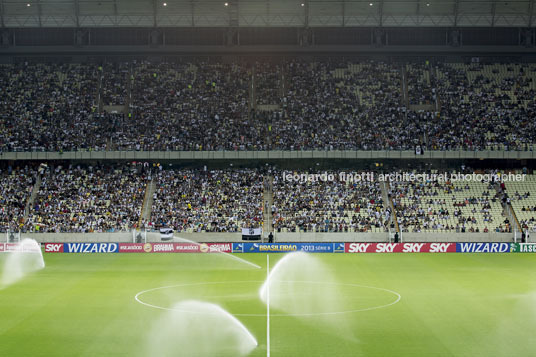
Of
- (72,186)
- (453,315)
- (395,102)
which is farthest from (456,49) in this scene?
(453,315)

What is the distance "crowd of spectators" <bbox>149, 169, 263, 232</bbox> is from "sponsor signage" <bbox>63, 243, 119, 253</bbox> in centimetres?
745

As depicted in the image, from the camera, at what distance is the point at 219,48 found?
3597 inches

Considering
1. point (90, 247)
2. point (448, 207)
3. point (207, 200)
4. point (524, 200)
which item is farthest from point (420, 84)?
point (90, 247)

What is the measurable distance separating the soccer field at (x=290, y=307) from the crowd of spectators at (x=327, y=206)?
13.8 metres

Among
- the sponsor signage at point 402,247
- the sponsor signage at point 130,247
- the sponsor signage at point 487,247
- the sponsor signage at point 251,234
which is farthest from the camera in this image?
the sponsor signage at point 251,234

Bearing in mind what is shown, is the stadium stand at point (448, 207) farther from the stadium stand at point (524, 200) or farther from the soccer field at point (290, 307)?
the soccer field at point (290, 307)

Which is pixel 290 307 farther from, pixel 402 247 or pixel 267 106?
pixel 267 106

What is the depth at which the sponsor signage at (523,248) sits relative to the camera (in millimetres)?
62125

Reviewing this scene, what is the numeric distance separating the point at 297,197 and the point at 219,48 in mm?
27311

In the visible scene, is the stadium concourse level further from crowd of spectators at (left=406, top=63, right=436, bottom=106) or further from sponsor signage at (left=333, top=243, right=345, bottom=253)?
sponsor signage at (left=333, top=243, right=345, bottom=253)

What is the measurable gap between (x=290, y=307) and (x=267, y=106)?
53.4 meters

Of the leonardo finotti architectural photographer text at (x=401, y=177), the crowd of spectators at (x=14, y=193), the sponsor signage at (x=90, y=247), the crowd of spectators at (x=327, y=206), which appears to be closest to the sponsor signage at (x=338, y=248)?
the crowd of spectators at (x=327, y=206)

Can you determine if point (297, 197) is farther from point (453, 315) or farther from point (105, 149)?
point (453, 315)

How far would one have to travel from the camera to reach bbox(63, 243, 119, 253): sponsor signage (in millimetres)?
62562
